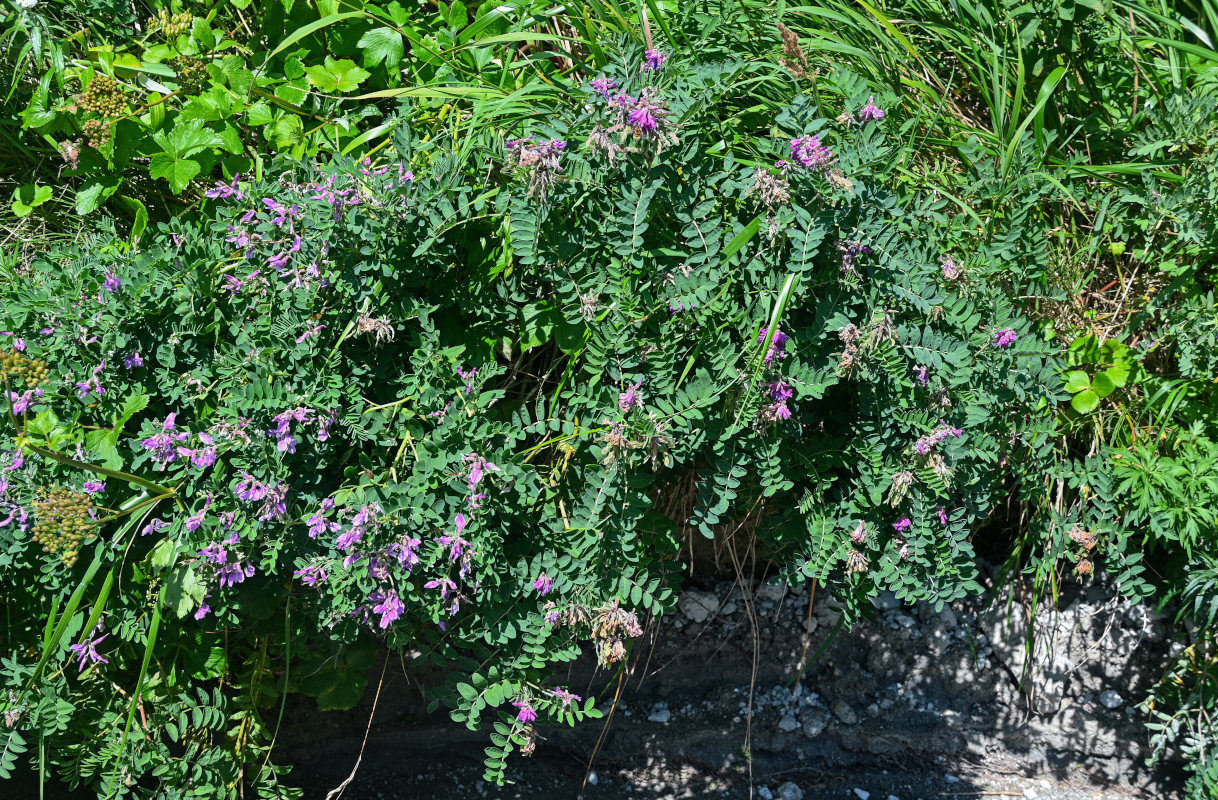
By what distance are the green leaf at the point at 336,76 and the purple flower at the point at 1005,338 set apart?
5.35 feet

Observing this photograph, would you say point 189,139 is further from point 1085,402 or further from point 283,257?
point 1085,402

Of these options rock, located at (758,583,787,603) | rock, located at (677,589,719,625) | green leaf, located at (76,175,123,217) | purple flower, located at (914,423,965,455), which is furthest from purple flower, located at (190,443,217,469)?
rock, located at (758,583,787,603)

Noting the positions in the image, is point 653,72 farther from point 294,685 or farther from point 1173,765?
point 1173,765

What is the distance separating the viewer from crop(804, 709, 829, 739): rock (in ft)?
9.41

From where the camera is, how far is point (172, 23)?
7.93ft

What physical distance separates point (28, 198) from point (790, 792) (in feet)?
8.97

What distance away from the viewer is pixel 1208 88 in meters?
2.34

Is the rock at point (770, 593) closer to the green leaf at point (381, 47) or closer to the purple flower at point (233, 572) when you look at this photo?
the purple flower at point (233, 572)

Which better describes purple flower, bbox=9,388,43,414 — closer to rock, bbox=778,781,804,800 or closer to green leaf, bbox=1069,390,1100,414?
rock, bbox=778,781,804,800

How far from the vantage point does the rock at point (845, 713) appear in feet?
9.45

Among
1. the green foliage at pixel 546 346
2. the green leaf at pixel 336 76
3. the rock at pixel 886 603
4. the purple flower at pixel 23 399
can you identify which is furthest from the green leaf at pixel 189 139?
the rock at pixel 886 603

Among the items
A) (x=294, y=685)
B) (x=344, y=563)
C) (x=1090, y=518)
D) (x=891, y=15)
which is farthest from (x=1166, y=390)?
(x=294, y=685)

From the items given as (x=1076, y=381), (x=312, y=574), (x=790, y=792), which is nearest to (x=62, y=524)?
(x=312, y=574)

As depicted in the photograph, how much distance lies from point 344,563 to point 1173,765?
2.48m
